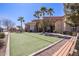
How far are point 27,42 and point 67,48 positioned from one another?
0.86 meters

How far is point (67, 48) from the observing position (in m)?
3.73

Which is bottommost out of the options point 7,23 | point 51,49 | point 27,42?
point 51,49

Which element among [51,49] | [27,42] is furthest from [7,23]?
[51,49]

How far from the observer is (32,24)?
157 inches

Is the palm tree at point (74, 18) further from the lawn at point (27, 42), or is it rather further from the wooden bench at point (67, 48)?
the lawn at point (27, 42)

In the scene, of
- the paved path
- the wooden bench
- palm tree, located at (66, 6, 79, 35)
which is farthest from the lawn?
palm tree, located at (66, 6, 79, 35)

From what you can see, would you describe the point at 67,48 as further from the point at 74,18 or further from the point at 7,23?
the point at 7,23

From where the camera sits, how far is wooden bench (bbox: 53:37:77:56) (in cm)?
369

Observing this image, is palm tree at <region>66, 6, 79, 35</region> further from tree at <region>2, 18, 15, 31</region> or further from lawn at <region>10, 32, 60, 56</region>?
tree at <region>2, 18, 15, 31</region>

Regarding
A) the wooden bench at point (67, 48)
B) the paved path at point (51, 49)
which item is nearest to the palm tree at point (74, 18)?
the wooden bench at point (67, 48)

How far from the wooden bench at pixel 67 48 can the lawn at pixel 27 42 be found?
0.25 metres

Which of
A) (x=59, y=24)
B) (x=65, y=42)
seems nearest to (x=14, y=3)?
(x=59, y=24)

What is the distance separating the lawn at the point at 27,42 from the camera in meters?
3.71

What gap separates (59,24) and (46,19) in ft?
1.01
